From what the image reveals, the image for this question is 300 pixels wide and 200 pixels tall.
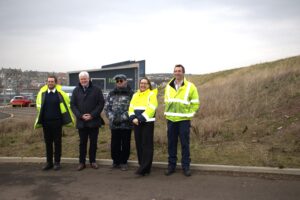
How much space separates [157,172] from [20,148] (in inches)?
180

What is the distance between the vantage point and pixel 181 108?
6.51 meters

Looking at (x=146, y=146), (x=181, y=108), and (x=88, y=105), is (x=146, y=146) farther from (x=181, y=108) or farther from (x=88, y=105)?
(x=88, y=105)

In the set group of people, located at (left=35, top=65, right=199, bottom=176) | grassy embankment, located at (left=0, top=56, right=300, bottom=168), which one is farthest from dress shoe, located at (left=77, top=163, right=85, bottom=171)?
grassy embankment, located at (left=0, top=56, right=300, bottom=168)

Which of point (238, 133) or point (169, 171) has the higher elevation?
point (238, 133)

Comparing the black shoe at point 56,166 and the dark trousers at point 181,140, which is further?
the black shoe at point 56,166

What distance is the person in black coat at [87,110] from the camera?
719 centimetres

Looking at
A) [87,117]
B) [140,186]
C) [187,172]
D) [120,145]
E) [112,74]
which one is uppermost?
[112,74]

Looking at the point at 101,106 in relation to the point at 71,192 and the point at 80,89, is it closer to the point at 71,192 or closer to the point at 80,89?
the point at 80,89

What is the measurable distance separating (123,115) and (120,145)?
711 millimetres

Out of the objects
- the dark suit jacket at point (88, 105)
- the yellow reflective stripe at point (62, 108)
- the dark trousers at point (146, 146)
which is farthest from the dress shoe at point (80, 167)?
the dark trousers at point (146, 146)

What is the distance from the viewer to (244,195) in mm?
5395

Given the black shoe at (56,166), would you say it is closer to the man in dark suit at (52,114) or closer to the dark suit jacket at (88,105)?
the man in dark suit at (52,114)

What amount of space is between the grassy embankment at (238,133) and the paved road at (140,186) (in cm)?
96

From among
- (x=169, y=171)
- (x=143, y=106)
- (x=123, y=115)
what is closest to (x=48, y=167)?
(x=123, y=115)
